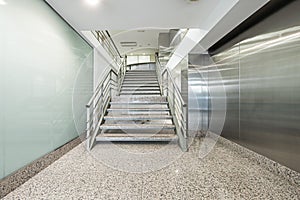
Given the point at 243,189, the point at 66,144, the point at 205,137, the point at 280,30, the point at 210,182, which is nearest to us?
the point at 243,189

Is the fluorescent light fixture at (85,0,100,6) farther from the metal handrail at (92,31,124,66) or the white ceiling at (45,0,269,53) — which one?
the metal handrail at (92,31,124,66)

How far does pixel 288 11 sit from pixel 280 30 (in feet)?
0.65

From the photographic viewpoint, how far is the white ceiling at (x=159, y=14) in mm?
2627

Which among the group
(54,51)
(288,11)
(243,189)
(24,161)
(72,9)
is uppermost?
(72,9)

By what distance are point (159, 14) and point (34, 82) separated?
1.94m

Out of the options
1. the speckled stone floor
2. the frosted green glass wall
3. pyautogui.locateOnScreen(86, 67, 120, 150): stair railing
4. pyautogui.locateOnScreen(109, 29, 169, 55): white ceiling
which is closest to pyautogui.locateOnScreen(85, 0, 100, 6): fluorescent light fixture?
the frosted green glass wall

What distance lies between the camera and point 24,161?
2.16m

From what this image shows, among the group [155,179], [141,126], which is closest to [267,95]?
[155,179]

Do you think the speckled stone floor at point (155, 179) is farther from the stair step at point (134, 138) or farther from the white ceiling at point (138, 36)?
the white ceiling at point (138, 36)

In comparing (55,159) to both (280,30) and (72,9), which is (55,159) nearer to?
(72,9)

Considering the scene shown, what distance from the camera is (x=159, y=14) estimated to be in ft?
10.2

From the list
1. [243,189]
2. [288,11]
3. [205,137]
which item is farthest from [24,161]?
[205,137]

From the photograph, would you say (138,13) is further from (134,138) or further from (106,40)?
(106,40)

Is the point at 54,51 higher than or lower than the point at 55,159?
higher
